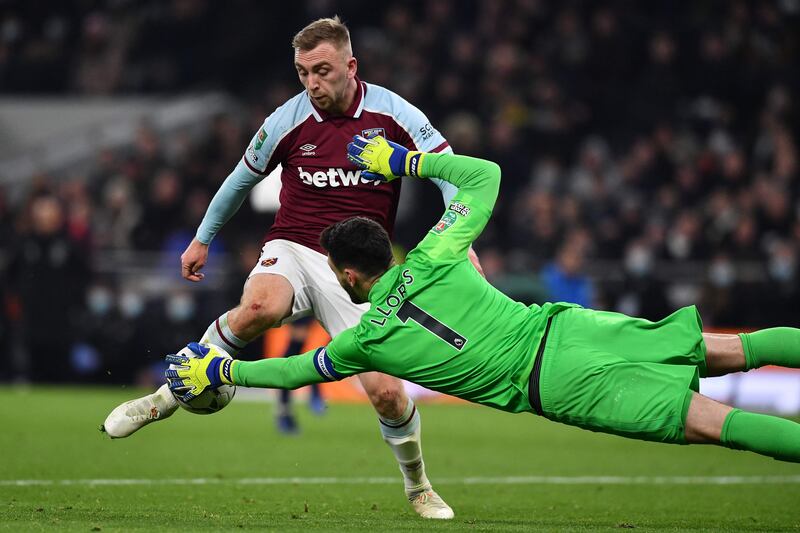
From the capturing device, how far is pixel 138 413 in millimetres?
7465

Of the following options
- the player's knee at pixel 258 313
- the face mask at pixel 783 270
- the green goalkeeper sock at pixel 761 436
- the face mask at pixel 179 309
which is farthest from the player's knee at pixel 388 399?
the face mask at pixel 179 309

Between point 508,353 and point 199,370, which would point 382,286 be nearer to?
point 508,353

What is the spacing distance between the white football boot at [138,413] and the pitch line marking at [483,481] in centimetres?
124

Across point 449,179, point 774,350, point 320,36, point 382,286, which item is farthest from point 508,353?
point 320,36

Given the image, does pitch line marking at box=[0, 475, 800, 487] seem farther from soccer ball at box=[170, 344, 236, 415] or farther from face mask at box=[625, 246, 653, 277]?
face mask at box=[625, 246, 653, 277]

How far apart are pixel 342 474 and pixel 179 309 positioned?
9.50m

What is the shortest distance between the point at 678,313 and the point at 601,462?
196 inches

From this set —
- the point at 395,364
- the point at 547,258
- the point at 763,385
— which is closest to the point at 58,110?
the point at 547,258

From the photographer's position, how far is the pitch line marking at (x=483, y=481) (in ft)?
28.8

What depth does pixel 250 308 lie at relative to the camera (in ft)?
24.5

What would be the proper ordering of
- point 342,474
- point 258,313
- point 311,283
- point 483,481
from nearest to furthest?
1. point 258,313
2. point 311,283
3. point 483,481
4. point 342,474

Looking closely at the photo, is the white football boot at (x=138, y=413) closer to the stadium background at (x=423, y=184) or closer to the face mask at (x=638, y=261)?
the stadium background at (x=423, y=184)

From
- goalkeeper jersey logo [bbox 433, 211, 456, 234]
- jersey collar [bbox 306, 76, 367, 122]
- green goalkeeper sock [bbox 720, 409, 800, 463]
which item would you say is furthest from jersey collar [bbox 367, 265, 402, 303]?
jersey collar [bbox 306, 76, 367, 122]

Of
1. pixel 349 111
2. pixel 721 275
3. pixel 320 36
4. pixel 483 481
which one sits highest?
pixel 320 36
